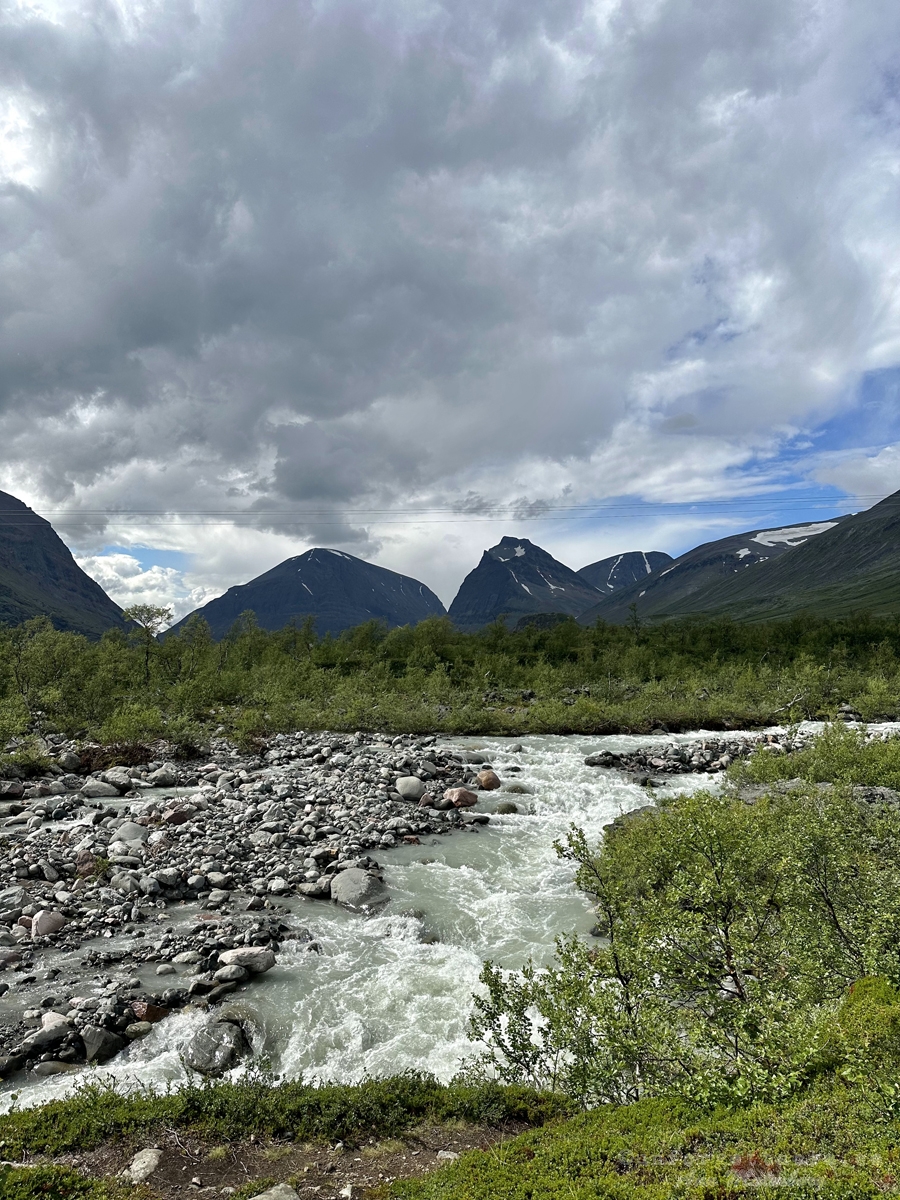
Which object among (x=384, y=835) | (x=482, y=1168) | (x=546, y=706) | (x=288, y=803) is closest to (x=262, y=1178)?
(x=482, y=1168)

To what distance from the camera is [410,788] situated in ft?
104

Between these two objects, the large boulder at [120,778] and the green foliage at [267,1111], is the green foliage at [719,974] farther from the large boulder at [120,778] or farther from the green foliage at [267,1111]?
the large boulder at [120,778]

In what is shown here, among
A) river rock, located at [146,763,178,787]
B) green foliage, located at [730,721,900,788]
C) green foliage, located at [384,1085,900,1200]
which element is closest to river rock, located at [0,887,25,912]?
green foliage, located at [384,1085,900,1200]

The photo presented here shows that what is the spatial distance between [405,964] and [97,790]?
77.8ft

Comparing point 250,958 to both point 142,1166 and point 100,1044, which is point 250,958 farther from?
point 142,1166

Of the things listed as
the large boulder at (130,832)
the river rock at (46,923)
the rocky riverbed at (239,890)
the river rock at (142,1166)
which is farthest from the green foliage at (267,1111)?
the large boulder at (130,832)

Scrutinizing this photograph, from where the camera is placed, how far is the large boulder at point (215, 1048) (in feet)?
36.4

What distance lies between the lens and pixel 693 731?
2291 inches

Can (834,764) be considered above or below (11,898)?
below

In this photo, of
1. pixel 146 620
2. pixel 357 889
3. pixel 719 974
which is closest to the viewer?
pixel 719 974

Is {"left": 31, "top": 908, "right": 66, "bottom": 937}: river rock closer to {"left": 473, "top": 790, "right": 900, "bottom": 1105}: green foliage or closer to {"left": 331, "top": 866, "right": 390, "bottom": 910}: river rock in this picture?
{"left": 331, "top": 866, "right": 390, "bottom": 910}: river rock

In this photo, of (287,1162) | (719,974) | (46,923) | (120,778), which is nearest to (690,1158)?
(719,974)

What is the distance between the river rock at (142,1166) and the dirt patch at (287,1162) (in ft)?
0.27

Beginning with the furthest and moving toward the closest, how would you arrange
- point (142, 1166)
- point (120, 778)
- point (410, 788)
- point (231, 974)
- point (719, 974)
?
point (120, 778) < point (410, 788) < point (231, 974) < point (719, 974) < point (142, 1166)
